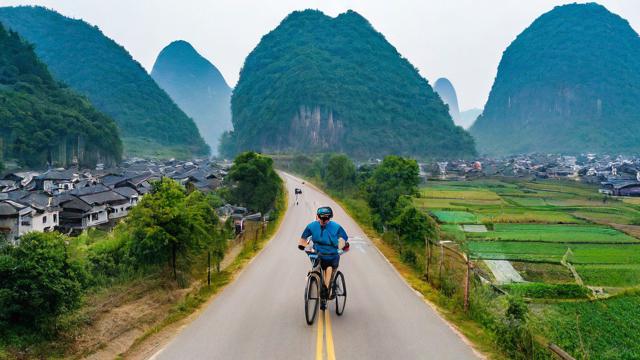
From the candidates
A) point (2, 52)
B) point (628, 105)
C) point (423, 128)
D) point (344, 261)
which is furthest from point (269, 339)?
point (628, 105)

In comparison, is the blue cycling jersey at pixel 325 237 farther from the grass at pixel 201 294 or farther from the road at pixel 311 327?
the grass at pixel 201 294

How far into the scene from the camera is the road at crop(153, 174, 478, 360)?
5992 millimetres

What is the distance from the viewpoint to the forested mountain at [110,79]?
137500 mm

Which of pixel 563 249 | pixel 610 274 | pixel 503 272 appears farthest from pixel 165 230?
pixel 563 249

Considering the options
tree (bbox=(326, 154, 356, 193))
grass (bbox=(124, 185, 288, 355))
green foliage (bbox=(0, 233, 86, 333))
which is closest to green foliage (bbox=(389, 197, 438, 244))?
grass (bbox=(124, 185, 288, 355))

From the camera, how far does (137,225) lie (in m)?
10.4

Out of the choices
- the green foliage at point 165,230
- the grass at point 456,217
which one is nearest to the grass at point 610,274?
the grass at point 456,217

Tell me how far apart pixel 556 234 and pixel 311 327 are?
34266mm

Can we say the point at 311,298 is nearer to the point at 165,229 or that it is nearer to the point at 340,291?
the point at 340,291

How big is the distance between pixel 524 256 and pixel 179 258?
80.2ft

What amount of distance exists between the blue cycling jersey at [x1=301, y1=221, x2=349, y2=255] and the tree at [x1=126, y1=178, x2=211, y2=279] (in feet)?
13.5

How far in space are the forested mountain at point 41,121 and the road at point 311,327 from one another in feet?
211

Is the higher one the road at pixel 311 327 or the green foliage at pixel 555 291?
the road at pixel 311 327

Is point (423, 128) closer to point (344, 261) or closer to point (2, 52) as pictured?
point (2, 52)
